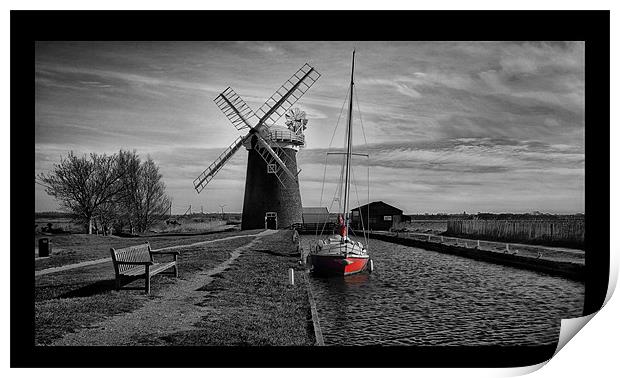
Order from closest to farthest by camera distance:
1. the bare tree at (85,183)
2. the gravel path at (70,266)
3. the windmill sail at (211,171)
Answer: the bare tree at (85,183), the windmill sail at (211,171), the gravel path at (70,266)

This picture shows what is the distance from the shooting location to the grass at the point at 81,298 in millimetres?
6582

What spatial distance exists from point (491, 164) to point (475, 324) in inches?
111

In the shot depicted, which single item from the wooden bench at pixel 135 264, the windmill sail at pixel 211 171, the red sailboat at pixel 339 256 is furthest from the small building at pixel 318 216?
the wooden bench at pixel 135 264

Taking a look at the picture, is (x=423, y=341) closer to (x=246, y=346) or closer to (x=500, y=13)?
(x=246, y=346)

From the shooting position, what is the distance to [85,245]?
33.7 feet

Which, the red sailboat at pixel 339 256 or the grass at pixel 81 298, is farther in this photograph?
the red sailboat at pixel 339 256

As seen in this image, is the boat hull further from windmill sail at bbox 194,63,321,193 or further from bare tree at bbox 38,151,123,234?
bare tree at bbox 38,151,123,234

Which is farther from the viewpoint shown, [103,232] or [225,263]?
[225,263]

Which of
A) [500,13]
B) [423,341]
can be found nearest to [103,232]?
[423,341]

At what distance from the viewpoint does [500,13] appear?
6730 mm

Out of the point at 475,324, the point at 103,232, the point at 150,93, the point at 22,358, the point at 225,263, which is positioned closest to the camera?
the point at 22,358

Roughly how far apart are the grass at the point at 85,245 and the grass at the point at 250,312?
1.40 m

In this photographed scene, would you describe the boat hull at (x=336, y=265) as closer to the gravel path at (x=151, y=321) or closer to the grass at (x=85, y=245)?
the grass at (x=85, y=245)

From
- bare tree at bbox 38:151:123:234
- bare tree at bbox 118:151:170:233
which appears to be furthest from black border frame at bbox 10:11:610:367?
bare tree at bbox 118:151:170:233
